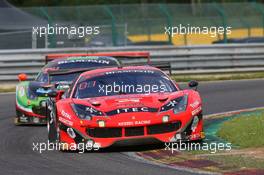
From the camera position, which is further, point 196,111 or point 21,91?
point 21,91

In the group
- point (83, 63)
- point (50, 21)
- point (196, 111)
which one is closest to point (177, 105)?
point (196, 111)

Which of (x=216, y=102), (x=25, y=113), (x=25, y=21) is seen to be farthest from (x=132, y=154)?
(x=25, y=21)

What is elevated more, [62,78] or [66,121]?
[62,78]

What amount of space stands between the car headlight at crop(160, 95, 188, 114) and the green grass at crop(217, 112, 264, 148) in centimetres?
87

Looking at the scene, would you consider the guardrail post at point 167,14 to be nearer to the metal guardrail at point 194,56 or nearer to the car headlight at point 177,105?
the metal guardrail at point 194,56

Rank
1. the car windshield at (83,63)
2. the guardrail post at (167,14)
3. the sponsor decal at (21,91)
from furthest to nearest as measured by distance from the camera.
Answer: the guardrail post at (167,14) → the car windshield at (83,63) → the sponsor decal at (21,91)

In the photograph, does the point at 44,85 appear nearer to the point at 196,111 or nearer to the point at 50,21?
the point at 196,111

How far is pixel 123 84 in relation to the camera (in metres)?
11.8

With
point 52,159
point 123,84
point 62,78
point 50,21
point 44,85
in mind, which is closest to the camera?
point 52,159

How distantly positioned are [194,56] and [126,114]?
1523 cm

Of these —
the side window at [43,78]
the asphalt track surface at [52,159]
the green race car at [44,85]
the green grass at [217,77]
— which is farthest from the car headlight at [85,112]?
the green grass at [217,77]

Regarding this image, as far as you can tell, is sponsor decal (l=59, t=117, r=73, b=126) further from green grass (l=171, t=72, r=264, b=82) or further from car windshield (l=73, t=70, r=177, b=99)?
green grass (l=171, t=72, r=264, b=82)

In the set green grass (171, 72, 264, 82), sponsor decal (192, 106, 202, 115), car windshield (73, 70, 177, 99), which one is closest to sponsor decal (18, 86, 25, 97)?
car windshield (73, 70, 177, 99)

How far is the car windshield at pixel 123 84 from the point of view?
11570mm
